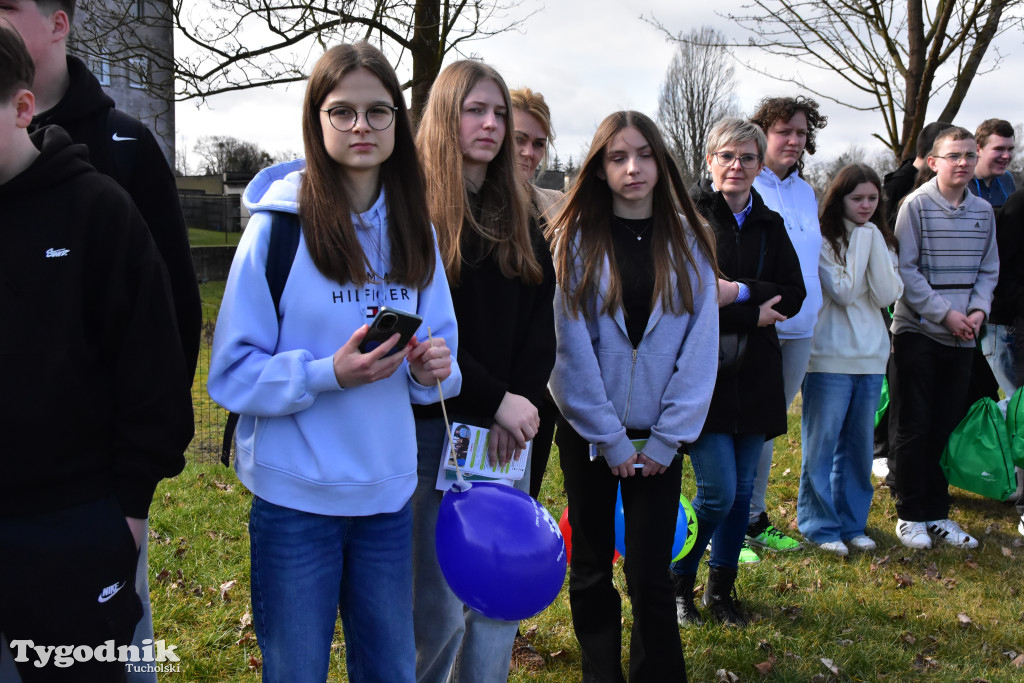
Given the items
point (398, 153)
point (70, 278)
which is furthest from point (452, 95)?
point (70, 278)

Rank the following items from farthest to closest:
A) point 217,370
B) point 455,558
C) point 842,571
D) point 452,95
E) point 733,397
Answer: point 842,571
point 733,397
point 452,95
point 455,558
point 217,370

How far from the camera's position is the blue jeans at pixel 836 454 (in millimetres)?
4922

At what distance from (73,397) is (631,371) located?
76.2 inches

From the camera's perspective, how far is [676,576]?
12.7ft

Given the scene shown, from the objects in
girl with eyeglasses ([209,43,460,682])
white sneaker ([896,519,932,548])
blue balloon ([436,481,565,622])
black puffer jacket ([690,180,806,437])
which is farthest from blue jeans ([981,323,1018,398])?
girl with eyeglasses ([209,43,460,682])

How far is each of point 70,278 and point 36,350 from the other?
171 mm

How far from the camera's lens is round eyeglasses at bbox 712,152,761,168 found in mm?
3906

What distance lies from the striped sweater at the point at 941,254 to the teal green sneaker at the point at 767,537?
1537 mm

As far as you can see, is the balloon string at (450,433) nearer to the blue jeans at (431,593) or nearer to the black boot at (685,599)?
the blue jeans at (431,593)

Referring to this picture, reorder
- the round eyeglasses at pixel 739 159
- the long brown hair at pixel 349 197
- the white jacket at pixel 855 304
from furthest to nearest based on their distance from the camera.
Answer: the white jacket at pixel 855 304 → the round eyeglasses at pixel 739 159 → the long brown hair at pixel 349 197

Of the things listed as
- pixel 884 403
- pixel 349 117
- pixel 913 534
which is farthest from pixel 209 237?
pixel 349 117

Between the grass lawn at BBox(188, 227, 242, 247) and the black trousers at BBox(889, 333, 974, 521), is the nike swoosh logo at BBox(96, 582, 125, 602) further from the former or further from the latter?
the grass lawn at BBox(188, 227, 242, 247)

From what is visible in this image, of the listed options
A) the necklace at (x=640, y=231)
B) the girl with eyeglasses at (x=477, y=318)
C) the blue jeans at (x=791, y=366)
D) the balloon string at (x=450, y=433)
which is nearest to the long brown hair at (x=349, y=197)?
the balloon string at (x=450, y=433)

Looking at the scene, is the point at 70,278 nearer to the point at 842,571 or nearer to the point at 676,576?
the point at 676,576
